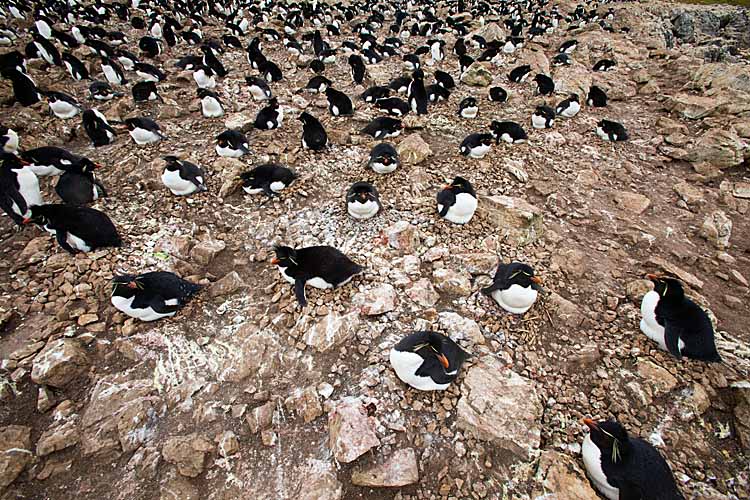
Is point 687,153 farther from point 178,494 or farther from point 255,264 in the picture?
point 178,494

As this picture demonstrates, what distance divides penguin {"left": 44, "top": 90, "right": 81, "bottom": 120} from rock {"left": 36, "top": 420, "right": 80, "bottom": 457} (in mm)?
7737

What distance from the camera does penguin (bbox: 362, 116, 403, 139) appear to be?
805 cm

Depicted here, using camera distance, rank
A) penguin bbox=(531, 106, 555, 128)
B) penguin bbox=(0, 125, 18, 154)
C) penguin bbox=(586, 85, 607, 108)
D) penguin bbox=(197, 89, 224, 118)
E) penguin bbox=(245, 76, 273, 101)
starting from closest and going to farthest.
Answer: penguin bbox=(0, 125, 18, 154) → penguin bbox=(197, 89, 224, 118) → penguin bbox=(531, 106, 555, 128) → penguin bbox=(245, 76, 273, 101) → penguin bbox=(586, 85, 607, 108)

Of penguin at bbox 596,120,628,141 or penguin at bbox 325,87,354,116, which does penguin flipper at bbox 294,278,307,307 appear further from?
penguin at bbox 596,120,628,141

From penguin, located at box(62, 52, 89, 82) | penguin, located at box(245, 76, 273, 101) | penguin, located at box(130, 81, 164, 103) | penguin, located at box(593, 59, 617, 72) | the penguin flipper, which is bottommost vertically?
the penguin flipper

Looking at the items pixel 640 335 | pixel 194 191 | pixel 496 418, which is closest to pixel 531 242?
pixel 640 335

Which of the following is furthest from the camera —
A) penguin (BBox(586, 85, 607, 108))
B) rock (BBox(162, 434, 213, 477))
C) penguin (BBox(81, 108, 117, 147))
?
penguin (BBox(586, 85, 607, 108))

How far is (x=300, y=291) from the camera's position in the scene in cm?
455

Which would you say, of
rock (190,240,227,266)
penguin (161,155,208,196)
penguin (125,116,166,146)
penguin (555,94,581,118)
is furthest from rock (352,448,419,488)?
penguin (555,94,581,118)

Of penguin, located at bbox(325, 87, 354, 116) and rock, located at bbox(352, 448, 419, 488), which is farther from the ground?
penguin, located at bbox(325, 87, 354, 116)

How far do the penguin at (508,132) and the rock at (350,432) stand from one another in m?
6.64

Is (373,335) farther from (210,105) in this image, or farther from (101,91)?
(101,91)

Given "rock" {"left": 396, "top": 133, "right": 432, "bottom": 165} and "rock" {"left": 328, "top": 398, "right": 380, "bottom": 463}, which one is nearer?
"rock" {"left": 328, "top": 398, "right": 380, "bottom": 463}

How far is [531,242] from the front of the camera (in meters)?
5.52
